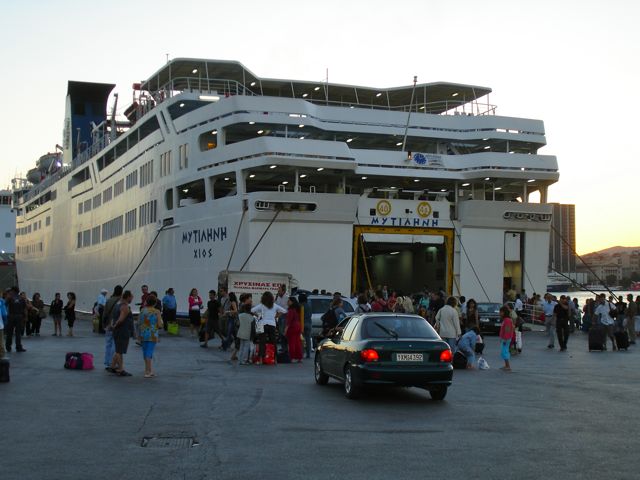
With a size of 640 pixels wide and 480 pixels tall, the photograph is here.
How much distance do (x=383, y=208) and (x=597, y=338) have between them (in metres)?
10.0

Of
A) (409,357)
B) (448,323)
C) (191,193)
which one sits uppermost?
(191,193)

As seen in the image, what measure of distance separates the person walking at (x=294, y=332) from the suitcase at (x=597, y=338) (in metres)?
9.38

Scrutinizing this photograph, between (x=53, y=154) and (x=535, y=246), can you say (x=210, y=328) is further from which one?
(x=53, y=154)

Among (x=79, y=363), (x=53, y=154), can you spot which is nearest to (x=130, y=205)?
(x=79, y=363)

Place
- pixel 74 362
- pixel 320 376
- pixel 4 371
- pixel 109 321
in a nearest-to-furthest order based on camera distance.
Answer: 1. pixel 4 371
2. pixel 320 376
3. pixel 109 321
4. pixel 74 362

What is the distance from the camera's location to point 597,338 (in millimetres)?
24203

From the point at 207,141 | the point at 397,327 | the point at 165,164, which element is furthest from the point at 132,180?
the point at 397,327

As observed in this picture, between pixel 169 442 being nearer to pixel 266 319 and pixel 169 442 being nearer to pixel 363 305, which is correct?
pixel 266 319

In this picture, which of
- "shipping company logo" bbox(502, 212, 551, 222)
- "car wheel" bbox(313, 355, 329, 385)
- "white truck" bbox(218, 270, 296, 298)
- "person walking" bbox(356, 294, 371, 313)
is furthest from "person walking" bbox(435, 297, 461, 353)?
"shipping company logo" bbox(502, 212, 551, 222)

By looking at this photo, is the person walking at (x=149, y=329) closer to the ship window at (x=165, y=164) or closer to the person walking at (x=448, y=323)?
the person walking at (x=448, y=323)

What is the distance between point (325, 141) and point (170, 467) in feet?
78.0

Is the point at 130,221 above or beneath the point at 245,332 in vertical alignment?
above

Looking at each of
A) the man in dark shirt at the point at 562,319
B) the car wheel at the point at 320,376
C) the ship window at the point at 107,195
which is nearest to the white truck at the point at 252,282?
the man in dark shirt at the point at 562,319

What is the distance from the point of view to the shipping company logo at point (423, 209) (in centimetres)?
3216
